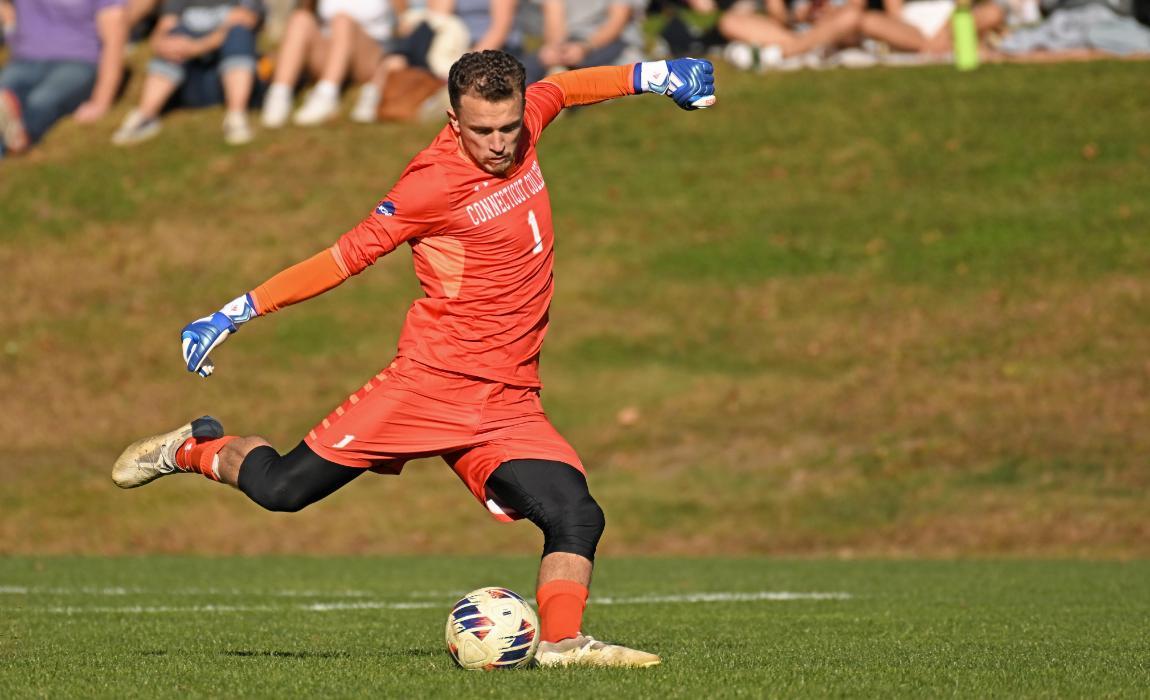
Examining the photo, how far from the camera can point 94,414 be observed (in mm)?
17703

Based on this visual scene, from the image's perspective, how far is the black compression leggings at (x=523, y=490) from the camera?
666 cm

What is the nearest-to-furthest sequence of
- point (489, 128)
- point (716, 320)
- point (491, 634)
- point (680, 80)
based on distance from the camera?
1. point (491, 634)
2. point (489, 128)
3. point (680, 80)
4. point (716, 320)

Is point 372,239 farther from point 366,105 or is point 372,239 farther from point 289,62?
point 366,105

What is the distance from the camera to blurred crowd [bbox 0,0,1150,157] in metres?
19.9

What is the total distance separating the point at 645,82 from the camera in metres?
7.37

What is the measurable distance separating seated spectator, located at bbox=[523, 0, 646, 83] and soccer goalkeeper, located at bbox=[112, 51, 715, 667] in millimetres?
11758

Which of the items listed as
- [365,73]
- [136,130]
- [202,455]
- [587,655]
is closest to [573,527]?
[587,655]

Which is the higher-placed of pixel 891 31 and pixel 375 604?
pixel 375 604

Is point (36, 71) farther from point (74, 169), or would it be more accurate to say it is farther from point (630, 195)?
point (630, 195)

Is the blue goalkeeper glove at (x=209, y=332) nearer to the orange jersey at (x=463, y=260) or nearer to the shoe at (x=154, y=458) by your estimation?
the orange jersey at (x=463, y=260)

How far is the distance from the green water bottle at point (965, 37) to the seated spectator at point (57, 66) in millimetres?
10199

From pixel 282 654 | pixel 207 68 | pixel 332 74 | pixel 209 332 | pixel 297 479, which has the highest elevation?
pixel 209 332

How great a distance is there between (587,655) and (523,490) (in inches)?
28.0

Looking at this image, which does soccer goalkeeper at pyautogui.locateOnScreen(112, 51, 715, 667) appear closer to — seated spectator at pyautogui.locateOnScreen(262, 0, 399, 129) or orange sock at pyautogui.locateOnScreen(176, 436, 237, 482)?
orange sock at pyautogui.locateOnScreen(176, 436, 237, 482)
